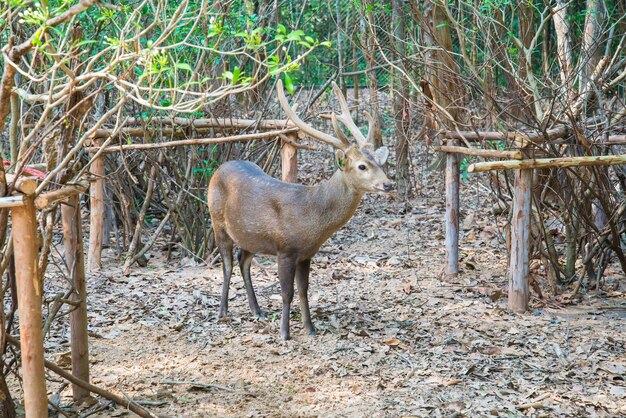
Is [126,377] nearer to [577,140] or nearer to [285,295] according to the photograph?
[285,295]

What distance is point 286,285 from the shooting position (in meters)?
5.68

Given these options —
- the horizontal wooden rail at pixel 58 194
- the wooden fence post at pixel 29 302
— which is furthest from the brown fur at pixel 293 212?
the wooden fence post at pixel 29 302

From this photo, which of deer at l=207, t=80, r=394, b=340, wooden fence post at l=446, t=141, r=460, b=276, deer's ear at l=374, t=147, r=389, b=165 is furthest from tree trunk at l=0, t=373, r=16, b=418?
wooden fence post at l=446, t=141, r=460, b=276

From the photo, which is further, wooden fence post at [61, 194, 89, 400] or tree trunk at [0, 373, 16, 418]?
wooden fence post at [61, 194, 89, 400]

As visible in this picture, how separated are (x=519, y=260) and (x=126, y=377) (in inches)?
122

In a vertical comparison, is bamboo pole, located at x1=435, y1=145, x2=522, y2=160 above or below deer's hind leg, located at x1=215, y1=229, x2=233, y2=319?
above

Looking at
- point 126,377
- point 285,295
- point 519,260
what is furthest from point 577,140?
point 126,377

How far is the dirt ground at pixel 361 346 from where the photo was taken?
14.8 ft

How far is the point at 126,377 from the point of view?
487cm

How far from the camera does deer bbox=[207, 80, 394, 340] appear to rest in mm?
5582

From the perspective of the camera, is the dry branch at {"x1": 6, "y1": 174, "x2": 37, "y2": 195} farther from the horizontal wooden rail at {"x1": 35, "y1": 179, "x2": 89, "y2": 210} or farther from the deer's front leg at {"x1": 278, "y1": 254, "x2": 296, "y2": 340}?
the deer's front leg at {"x1": 278, "y1": 254, "x2": 296, "y2": 340}

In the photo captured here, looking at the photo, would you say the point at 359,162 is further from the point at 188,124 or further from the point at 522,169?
the point at 188,124

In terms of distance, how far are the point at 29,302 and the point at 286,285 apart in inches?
115

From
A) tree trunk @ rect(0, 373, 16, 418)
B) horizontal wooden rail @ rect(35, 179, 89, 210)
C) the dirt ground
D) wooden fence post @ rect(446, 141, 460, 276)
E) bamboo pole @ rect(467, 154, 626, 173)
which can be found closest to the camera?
horizontal wooden rail @ rect(35, 179, 89, 210)
